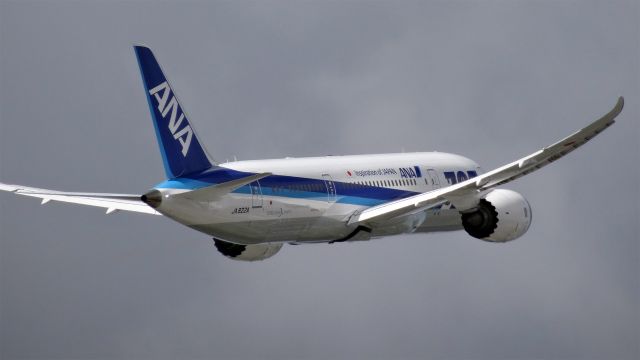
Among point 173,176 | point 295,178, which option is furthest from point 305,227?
point 173,176

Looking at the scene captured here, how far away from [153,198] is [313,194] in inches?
337

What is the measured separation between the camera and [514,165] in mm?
63344

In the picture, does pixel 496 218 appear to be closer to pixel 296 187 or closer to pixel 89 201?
pixel 296 187

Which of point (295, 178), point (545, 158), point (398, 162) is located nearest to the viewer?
point (545, 158)

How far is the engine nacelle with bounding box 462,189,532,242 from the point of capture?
71688mm

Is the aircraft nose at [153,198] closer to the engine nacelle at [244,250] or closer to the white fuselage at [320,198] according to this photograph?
the white fuselage at [320,198]

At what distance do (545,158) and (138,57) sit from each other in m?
16.2

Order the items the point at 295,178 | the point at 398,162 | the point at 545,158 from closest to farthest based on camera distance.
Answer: the point at 545,158 → the point at 295,178 → the point at 398,162

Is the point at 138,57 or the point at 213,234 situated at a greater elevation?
the point at 138,57

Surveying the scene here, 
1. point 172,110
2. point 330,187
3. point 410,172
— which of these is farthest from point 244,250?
point 172,110

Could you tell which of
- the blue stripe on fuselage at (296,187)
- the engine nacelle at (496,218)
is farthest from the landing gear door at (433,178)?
the engine nacelle at (496,218)

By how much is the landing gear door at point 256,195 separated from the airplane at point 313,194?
40mm

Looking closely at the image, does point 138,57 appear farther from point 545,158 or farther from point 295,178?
point 545,158

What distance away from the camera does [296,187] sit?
68.1 metres
